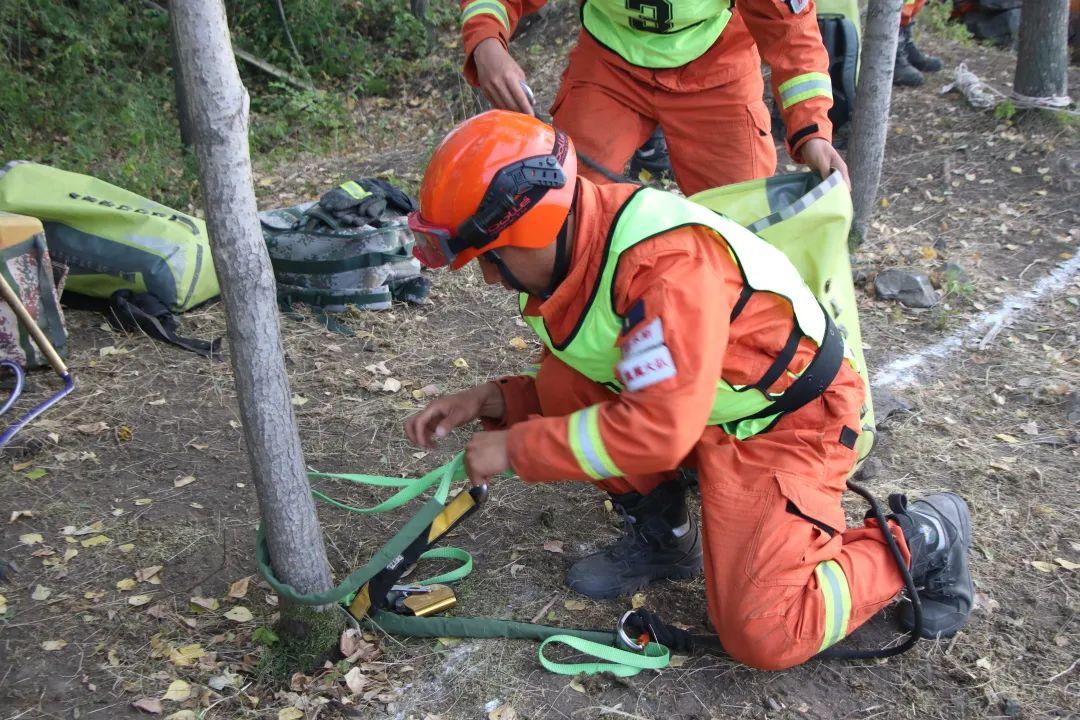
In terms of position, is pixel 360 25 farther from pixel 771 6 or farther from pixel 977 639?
pixel 977 639

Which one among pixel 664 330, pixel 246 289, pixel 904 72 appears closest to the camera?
pixel 664 330

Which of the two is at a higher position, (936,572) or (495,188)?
(495,188)

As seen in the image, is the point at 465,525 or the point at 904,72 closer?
the point at 465,525

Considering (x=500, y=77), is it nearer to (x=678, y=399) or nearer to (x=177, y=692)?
(x=678, y=399)

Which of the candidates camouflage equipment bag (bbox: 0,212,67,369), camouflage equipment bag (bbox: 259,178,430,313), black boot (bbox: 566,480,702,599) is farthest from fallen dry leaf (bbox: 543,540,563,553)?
camouflage equipment bag (bbox: 0,212,67,369)

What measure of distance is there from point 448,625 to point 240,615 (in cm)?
70

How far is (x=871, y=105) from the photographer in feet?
18.7

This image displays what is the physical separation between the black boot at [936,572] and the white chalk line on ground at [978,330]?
166 centimetres

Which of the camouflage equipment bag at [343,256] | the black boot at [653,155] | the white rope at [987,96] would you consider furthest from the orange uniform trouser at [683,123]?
the white rope at [987,96]

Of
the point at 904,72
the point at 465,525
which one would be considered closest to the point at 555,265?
the point at 465,525

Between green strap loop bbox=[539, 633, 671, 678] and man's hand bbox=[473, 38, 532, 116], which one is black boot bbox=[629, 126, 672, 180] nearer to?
man's hand bbox=[473, 38, 532, 116]

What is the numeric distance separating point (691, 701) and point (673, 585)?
54cm

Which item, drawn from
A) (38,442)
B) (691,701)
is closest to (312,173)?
(38,442)

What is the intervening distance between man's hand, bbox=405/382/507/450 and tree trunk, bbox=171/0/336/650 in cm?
38
